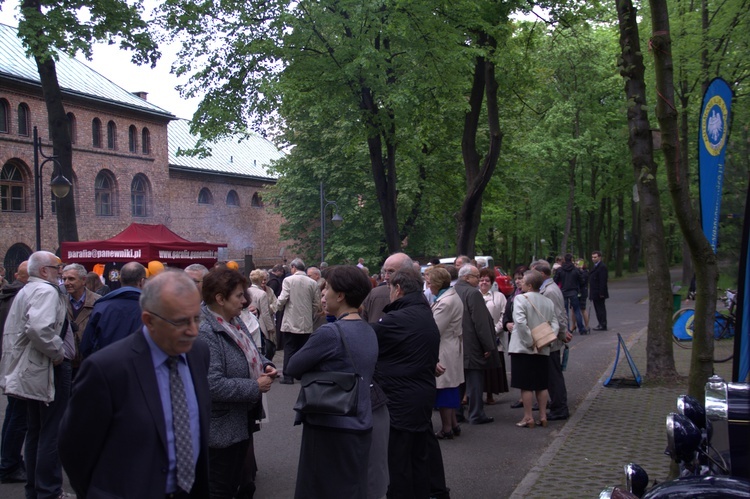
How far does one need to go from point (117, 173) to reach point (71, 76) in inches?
226

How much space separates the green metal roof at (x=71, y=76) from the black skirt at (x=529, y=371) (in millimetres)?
30662

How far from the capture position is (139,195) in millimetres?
46250

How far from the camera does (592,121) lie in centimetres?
4022

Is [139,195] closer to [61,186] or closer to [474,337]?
[61,186]

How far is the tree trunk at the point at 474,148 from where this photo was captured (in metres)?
18.1

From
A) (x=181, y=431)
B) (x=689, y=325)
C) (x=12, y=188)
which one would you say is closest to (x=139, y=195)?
(x=12, y=188)

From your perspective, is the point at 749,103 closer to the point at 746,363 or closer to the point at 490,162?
the point at 490,162

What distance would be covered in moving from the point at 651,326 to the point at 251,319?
278 inches

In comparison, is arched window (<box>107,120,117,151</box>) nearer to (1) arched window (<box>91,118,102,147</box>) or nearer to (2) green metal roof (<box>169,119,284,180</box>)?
(1) arched window (<box>91,118,102,147</box>)

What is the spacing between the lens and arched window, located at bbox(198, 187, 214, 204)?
51.5 meters

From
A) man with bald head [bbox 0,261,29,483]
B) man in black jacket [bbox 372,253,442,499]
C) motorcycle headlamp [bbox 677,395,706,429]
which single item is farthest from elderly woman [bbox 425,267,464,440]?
man with bald head [bbox 0,261,29,483]

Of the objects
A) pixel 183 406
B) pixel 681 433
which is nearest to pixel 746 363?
pixel 681 433

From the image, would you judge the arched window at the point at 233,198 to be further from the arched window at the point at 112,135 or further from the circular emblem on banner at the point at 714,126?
the circular emblem on banner at the point at 714,126

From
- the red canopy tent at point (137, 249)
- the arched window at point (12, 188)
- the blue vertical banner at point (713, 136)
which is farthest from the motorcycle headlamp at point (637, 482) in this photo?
the arched window at point (12, 188)
